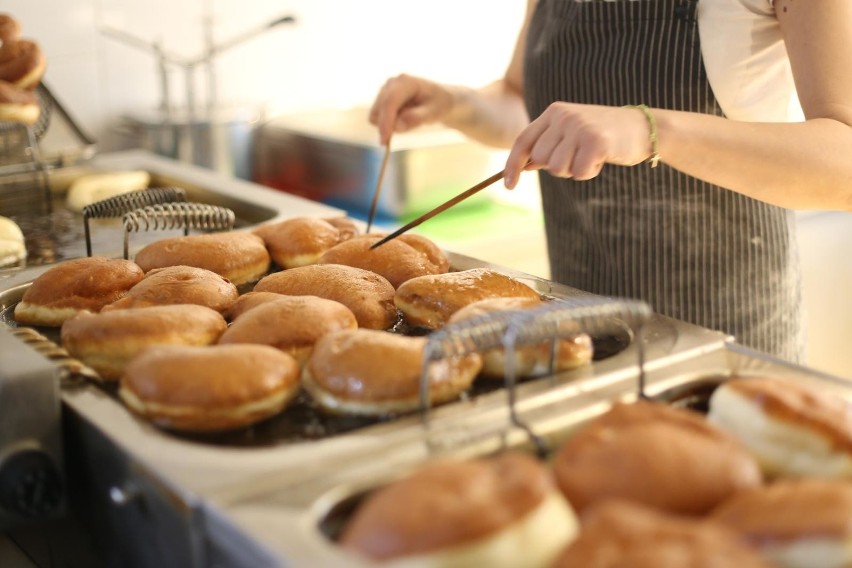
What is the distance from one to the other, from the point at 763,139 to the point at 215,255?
2.63 ft

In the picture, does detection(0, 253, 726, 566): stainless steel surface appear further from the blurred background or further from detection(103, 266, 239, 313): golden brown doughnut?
the blurred background

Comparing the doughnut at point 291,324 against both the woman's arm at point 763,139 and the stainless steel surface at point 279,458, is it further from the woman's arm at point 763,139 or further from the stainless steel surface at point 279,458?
the woman's arm at point 763,139

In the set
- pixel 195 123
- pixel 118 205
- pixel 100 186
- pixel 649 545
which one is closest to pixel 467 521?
pixel 649 545

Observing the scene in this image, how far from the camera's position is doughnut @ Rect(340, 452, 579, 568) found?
70cm

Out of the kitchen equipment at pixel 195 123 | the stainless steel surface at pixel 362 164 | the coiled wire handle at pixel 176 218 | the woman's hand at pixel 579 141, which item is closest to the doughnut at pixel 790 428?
the woman's hand at pixel 579 141

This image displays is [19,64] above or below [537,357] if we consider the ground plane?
above

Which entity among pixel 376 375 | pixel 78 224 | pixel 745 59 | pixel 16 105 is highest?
pixel 745 59

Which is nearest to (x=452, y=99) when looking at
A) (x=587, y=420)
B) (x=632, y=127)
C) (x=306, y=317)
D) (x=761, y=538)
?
(x=632, y=127)

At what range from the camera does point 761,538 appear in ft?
2.36

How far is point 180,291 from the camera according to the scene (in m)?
1.27

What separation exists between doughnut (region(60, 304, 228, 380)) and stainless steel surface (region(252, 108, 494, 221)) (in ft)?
4.37

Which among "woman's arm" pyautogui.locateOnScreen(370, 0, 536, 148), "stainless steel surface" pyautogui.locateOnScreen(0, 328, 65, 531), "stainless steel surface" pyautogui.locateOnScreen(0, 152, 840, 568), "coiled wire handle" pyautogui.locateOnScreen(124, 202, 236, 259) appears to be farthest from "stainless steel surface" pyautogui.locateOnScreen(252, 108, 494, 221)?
"stainless steel surface" pyautogui.locateOnScreen(0, 328, 65, 531)

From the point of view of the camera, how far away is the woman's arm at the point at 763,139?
125 centimetres

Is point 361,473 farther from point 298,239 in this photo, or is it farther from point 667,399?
point 298,239
